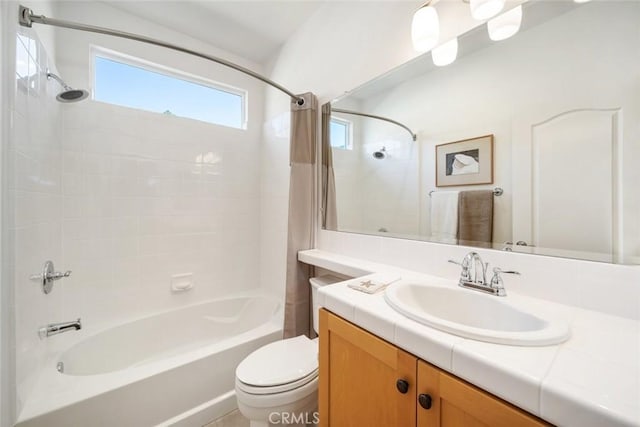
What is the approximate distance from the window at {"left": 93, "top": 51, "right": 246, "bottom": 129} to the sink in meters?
2.17

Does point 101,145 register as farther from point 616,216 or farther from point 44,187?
point 616,216

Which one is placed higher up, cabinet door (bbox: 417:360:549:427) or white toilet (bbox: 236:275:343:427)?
cabinet door (bbox: 417:360:549:427)

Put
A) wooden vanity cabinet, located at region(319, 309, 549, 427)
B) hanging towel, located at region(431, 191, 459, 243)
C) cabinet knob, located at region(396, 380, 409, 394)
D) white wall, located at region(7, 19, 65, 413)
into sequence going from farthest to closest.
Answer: hanging towel, located at region(431, 191, 459, 243)
white wall, located at region(7, 19, 65, 413)
cabinet knob, located at region(396, 380, 409, 394)
wooden vanity cabinet, located at region(319, 309, 549, 427)

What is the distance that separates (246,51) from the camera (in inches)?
90.7

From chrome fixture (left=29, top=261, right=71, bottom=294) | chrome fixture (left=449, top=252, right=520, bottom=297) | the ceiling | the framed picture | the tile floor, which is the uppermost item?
the ceiling

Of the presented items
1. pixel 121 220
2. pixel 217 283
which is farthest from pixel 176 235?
pixel 217 283

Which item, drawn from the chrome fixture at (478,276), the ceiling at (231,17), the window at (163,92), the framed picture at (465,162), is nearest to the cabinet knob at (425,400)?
the chrome fixture at (478,276)

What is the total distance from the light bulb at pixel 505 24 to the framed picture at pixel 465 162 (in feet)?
1.24

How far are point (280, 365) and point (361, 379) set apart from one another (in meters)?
0.56

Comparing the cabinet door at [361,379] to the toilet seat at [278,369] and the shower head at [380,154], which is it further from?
the shower head at [380,154]

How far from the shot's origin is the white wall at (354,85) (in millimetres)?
744

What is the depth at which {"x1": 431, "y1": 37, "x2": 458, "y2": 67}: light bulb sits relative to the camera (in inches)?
42.7

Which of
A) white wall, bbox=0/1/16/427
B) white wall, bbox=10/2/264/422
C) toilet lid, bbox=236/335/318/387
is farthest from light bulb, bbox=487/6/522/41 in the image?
white wall, bbox=10/2/264/422

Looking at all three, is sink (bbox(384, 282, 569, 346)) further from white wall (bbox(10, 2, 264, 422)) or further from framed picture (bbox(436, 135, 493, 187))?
white wall (bbox(10, 2, 264, 422))
